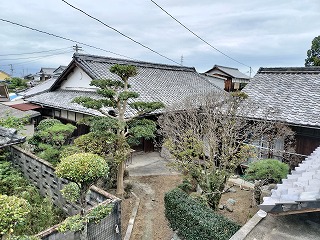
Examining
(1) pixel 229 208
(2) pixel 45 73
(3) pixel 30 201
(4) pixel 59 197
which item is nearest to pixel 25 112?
(3) pixel 30 201

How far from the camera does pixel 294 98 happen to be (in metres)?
13.0

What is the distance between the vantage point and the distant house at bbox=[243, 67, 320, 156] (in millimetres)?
11172

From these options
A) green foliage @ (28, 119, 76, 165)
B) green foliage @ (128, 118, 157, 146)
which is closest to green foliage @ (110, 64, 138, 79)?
green foliage @ (128, 118, 157, 146)

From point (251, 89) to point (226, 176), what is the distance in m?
8.08

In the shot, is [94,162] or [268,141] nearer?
[94,162]

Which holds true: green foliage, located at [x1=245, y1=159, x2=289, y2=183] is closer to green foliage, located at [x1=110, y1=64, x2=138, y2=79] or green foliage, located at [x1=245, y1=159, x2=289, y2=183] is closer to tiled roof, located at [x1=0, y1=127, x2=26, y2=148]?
green foliage, located at [x1=110, y1=64, x2=138, y2=79]

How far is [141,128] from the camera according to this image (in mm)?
9664

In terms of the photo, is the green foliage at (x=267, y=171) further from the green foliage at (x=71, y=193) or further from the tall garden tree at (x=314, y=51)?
the tall garden tree at (x=314, y=51)

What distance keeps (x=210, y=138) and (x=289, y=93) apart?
23.4 feet

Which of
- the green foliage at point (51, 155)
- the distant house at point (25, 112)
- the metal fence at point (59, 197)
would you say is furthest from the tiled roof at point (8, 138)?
the distant house at point (25, 112)

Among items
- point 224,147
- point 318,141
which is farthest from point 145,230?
point 318,141

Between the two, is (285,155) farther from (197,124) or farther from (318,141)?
(197,124)

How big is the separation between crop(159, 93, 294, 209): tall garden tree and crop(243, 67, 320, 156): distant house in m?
1.12

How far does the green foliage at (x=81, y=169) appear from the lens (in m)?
5.04
